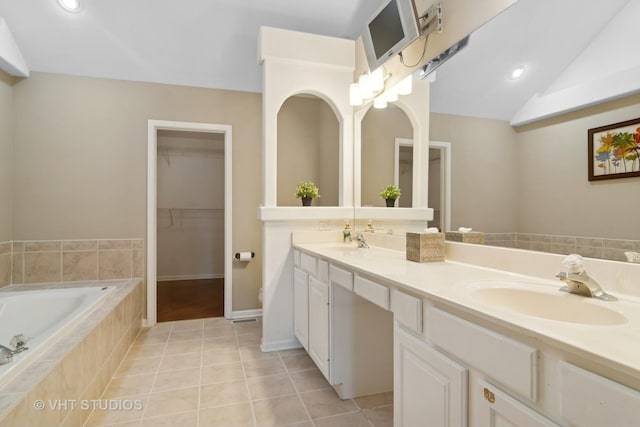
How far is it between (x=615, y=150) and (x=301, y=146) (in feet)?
9.28

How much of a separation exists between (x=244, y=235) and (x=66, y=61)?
2.16m

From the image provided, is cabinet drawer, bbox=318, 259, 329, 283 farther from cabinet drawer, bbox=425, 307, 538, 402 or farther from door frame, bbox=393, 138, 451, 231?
cabinet drawer, bbox=425, 307, 538, 402

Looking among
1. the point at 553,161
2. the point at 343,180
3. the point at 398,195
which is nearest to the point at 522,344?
the point at 553,161

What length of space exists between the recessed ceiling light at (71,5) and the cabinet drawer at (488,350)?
3.25 meters

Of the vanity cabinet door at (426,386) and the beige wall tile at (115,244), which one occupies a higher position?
the beige wall tile at (115,244)

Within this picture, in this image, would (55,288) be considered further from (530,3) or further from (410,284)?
(530,3)

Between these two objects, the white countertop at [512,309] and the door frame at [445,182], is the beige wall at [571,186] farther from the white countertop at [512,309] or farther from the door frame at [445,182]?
the door frame at [445,182]

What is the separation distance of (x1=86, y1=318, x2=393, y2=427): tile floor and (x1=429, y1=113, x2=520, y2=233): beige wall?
45.4 inches

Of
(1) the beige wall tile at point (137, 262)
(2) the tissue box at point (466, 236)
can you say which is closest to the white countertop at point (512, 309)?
(2) the tissue box at point (466, 236)

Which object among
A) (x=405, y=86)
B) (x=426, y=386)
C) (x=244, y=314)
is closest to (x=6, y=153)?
(x=244, y=314)

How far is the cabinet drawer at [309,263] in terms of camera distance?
221 centimetres

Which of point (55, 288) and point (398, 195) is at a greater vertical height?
point (398, 195)

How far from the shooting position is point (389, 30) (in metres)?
2.04

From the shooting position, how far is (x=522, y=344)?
0.79 m
